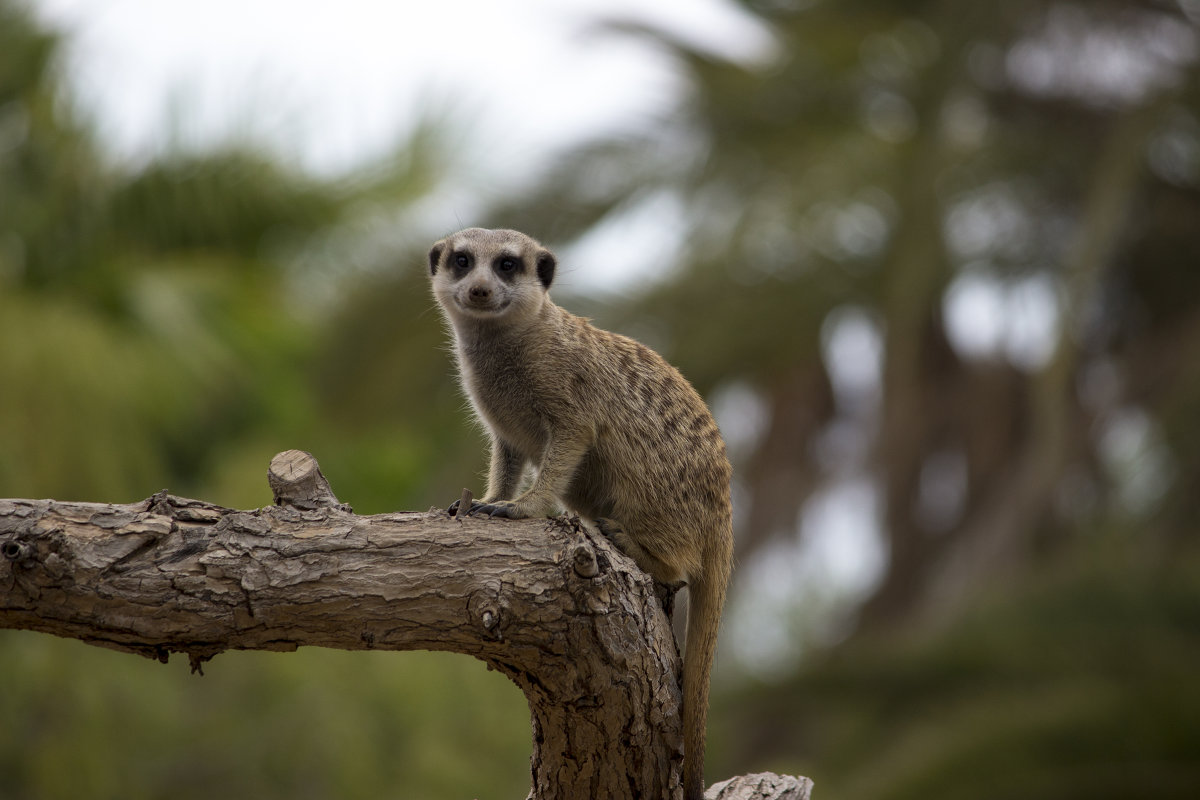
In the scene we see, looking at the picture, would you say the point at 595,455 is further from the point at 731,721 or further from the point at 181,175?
the point at 731,721

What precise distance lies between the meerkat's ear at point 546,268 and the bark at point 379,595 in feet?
3.27

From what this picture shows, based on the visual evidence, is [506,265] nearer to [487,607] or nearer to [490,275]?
[490,275]

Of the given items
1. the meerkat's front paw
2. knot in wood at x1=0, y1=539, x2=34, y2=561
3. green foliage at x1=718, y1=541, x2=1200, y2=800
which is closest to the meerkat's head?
the meerkat's front paw

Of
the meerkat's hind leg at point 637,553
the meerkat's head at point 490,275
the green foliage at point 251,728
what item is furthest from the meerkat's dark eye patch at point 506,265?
the green foliage at point 251,728

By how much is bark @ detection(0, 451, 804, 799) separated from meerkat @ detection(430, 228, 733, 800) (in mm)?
151

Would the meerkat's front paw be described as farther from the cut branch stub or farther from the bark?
the cut branch stub

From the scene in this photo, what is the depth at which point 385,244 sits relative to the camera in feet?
30.0

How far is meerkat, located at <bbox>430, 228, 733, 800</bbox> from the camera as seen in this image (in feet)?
10.2

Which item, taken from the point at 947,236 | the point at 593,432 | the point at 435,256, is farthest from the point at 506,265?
the point at 947,236

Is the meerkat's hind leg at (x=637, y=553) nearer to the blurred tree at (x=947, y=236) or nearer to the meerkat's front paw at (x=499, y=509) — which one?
the meerkat's front paw at (x=499, y=509)

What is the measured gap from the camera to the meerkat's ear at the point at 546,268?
3629mm

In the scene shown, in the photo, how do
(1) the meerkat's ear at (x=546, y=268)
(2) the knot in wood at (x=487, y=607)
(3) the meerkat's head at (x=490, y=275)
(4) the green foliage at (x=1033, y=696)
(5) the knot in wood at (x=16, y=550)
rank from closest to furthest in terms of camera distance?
(5) the knot in wood at (x=16, y=550)
(2) the knot in wood at (x=487, y=607)
(3) the meerkat's head at (x=490, y=275)
(1) the meerkat's ear at (x=546, y=268)
(4) the green foliage at (x=1033, y=696)

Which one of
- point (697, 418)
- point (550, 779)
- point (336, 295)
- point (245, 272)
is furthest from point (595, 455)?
point (336, 295)

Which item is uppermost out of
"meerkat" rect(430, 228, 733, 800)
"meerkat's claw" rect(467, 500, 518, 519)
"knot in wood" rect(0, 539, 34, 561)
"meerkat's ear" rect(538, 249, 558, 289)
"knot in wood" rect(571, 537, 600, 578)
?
"meerkat's ear" rect(538, 249, 558, 289)
